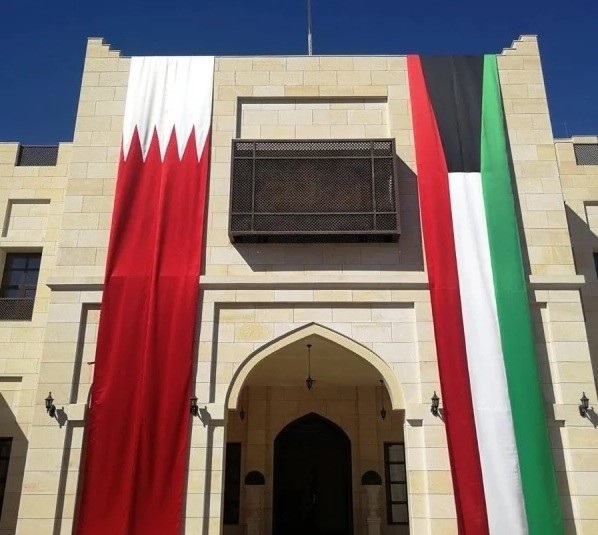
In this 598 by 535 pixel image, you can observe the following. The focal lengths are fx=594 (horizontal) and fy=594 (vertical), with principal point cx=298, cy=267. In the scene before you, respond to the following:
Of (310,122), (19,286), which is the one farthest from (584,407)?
(19,286)

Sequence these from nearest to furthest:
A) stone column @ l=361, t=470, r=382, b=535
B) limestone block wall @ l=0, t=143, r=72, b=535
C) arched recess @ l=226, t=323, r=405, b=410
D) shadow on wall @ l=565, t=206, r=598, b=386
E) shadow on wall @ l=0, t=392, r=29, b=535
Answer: arched recess @ l=226, t=323, r=405, b=410, shadow on wall @ l=0, t=392, r=29, b=535, limestone block wall @ l=0, t=143, r=72, b=535, stone column @ l=361, t=470, r=382, b=535, shadow on wall @ l=565, t=206, r=598, b=386

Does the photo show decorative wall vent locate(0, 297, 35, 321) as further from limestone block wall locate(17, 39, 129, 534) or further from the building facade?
limestone block wall locate(17, 39, 129, 534)

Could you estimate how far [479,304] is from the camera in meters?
9.38

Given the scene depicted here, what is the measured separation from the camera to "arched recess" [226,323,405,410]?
9.16 metres

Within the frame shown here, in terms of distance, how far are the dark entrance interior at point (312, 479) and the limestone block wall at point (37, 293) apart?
494cm

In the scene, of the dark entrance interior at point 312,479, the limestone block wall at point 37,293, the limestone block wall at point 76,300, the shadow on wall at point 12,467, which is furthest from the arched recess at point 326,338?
the shadow on wall at point 12,467

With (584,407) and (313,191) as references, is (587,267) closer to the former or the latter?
(584,407)

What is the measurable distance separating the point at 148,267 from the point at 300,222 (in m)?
2.60

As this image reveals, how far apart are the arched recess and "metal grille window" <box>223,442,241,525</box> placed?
137 inches

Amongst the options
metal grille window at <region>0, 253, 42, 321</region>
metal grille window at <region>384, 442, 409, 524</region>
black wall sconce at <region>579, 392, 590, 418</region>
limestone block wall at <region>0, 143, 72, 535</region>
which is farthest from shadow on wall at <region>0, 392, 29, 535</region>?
black wall sconce at <region>579, 392, 590, 418</region>

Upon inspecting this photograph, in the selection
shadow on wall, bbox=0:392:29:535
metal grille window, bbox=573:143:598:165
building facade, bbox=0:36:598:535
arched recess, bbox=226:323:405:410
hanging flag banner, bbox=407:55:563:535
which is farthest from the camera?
metal grille window, bbox=573:143:598:165

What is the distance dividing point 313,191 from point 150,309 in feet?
10.8

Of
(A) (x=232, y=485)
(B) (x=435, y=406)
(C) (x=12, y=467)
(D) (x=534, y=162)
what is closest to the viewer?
(B) (x=435, y=406)

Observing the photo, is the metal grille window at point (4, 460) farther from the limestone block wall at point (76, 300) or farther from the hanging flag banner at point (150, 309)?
the hanging flag banner at point (150, 309)
